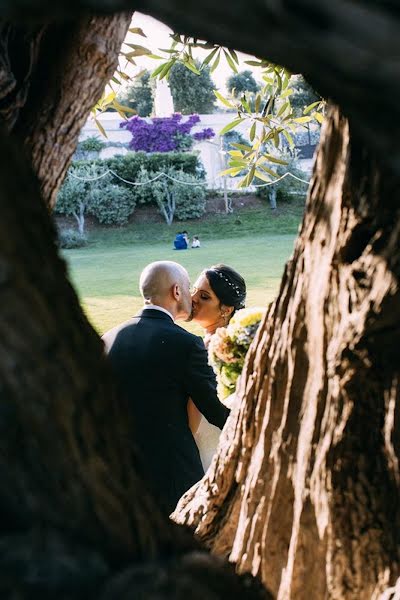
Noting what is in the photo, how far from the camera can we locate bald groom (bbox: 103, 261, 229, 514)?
10.5ft

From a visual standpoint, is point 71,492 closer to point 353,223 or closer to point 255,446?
point 353,223

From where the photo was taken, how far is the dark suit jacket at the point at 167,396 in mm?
3213

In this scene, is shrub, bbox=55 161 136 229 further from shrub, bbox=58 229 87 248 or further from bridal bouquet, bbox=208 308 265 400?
→ bridal bouquet, bbox=208 308 265 400

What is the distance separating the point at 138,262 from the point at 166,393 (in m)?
18.0

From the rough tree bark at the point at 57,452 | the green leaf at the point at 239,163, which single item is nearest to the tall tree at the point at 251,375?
the rough tree bark at the point at 57,452

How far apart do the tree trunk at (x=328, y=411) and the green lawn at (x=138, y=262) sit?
1022cm

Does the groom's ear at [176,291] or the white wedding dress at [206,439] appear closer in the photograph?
the white wedding dress at [206,439]

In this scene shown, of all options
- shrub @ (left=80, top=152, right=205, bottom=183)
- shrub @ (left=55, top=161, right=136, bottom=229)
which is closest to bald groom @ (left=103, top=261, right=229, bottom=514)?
shrub @ (left=55, top=161, right=136, bottom=229)

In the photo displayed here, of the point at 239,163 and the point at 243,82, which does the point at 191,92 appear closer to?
the point at 243,82

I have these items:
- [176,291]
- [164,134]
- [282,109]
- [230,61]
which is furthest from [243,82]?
[230,61]

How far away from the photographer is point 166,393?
10.7 ft

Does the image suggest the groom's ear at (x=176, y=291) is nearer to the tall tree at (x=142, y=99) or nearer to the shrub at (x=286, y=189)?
the shrub at (x=286, y=189)

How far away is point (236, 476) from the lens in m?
1.56

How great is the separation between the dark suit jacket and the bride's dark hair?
1.07 meters
